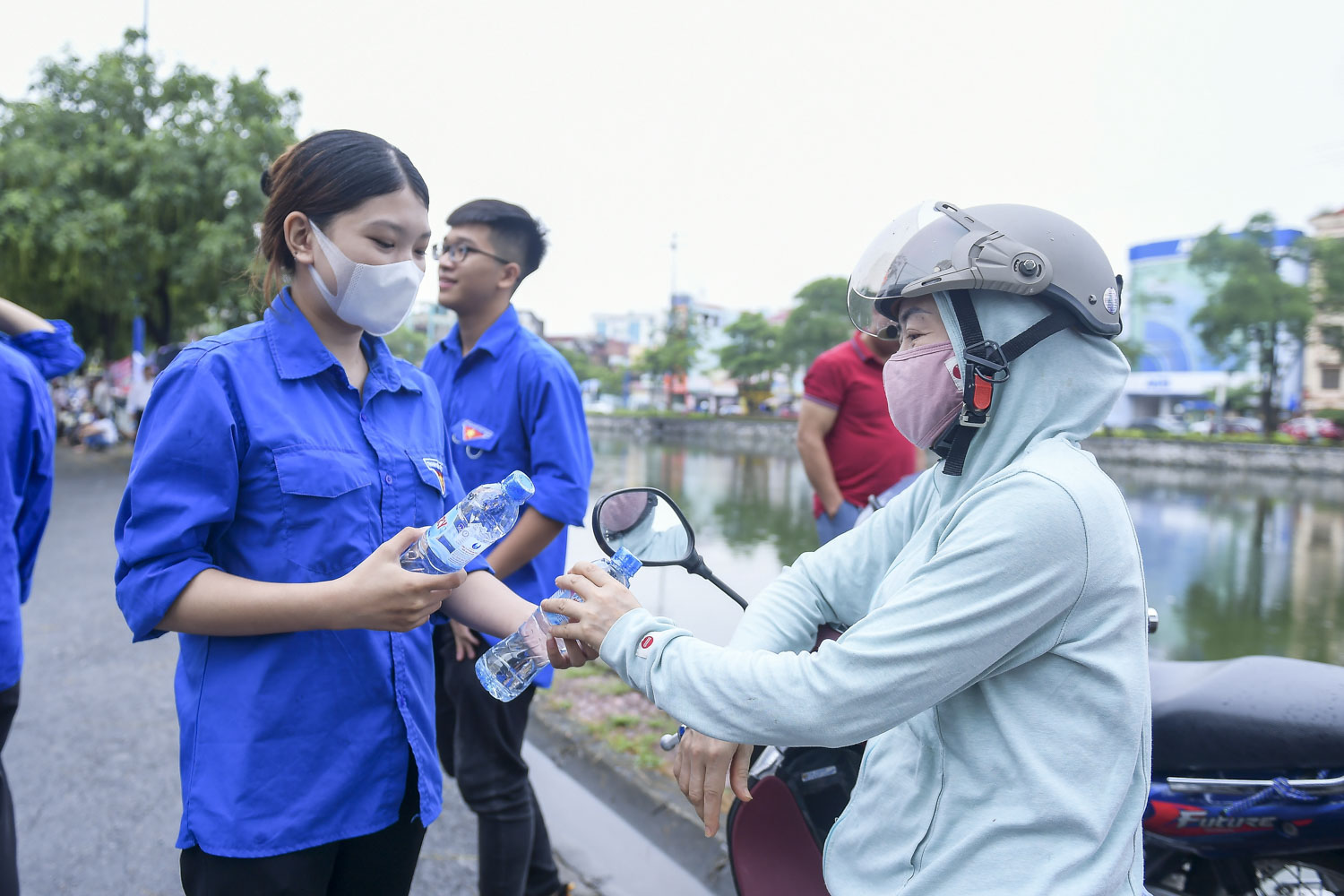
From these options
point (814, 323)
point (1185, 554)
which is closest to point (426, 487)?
point (1185, 554)

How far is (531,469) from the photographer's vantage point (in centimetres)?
275

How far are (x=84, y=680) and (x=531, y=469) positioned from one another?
357 cm

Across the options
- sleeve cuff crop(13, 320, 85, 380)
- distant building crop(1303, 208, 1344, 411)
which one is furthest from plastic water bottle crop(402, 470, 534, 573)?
distant building crop(1303, 208, 1344, 411)

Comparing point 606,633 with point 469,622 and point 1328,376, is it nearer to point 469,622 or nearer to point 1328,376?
point 469,622

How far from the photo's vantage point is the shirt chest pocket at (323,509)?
1546 mm

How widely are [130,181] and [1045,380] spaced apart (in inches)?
721

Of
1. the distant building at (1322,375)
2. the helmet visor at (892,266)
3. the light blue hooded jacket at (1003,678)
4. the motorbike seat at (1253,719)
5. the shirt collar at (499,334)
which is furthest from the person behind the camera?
the distant building at (1322,375)

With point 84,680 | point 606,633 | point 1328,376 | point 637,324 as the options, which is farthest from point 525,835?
point 637,324

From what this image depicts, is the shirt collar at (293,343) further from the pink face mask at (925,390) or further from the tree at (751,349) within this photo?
the tree at (751,349)

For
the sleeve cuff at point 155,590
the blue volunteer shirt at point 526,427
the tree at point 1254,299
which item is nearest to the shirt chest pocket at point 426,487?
the sleeve cuff at point 155,590

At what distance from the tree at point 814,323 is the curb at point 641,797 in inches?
1478

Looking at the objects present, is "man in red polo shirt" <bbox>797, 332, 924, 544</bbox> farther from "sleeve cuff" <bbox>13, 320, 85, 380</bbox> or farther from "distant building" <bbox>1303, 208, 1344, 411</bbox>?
"distant building" <bbox>1303, 208, 1344, 411</bbox>

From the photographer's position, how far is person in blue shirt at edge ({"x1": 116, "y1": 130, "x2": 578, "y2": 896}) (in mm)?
1467

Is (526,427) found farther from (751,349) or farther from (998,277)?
(751,349)
